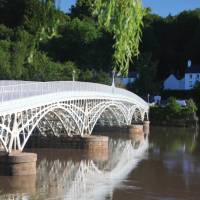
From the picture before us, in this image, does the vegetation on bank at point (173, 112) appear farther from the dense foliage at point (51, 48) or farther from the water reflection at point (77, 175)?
the water reflection at point (77, 175)

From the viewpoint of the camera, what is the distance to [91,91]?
133 ft

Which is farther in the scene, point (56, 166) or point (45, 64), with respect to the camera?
point (45, 64)

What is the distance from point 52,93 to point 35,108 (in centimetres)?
259

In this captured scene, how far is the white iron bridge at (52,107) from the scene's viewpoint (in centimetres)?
2725

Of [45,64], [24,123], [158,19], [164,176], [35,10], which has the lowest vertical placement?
[164,176]

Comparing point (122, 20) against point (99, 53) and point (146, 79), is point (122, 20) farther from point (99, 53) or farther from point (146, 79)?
point (99, 53)

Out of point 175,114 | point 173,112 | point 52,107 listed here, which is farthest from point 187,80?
point 52,107

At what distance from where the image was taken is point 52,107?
108 feet

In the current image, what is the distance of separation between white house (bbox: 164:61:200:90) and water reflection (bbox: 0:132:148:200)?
51.1m

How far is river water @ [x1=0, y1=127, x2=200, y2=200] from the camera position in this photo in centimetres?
2381

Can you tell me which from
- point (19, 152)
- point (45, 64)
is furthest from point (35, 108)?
point (45, 64)

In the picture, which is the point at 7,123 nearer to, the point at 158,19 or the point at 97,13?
the point at 97,13

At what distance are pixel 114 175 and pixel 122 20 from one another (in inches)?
945

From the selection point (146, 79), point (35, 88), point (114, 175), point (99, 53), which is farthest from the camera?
point (99, 53)
